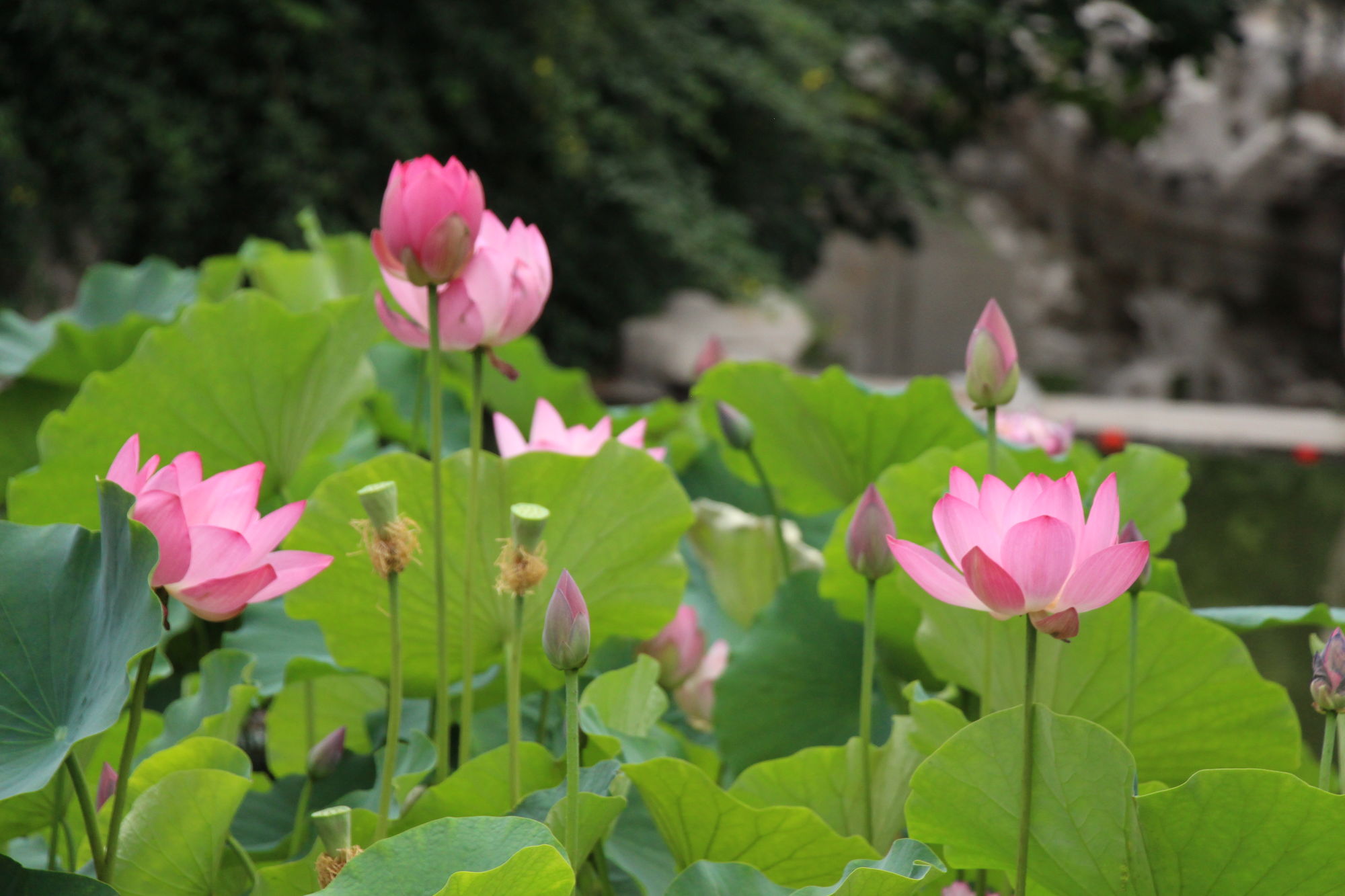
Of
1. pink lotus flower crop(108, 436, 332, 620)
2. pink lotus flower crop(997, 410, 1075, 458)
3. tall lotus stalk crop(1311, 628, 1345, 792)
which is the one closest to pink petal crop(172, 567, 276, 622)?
pink lotus flower crop(108, 436, 332, 620)

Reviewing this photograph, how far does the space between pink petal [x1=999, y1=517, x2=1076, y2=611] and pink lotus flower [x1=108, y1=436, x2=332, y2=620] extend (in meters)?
0.21

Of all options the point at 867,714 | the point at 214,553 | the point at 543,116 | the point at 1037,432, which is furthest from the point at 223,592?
the point at 543,116

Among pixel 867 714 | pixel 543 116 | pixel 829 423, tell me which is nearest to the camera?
pixel 867 714

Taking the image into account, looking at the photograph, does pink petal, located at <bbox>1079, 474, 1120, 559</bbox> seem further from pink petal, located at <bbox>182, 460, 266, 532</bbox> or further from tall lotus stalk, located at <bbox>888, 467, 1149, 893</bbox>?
pink petal, located at <bbox>182, 460, 266, 532</bbox>

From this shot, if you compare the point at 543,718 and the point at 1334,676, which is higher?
the point at 1334,676

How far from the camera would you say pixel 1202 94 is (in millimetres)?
7230

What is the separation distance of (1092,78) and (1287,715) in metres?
5.41

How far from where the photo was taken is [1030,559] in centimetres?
30

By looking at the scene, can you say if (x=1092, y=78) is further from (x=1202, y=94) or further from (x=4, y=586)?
(x=4, y=586)

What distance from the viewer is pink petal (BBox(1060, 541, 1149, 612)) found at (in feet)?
0.95

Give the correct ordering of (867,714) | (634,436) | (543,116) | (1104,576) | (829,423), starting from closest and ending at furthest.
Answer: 1. (1104,576)
2. (867,714)
3. (634,436)
4. (829,423)
5. (543,116)

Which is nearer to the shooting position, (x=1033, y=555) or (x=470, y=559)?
(x=1033, y=555)

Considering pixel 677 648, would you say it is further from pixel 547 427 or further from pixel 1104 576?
pixel 1104 576

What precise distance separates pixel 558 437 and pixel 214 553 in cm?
20
